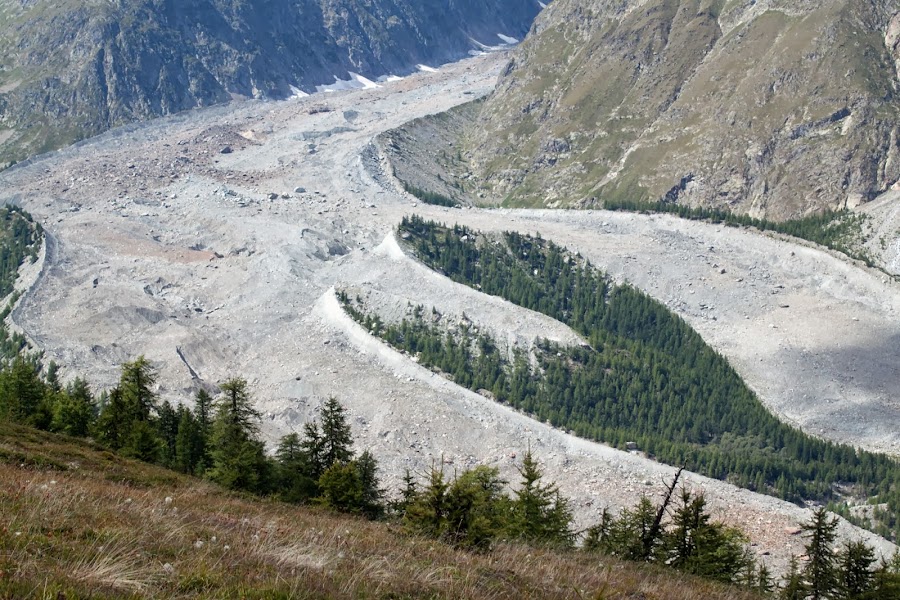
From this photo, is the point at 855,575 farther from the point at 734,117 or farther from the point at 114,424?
the point at 734,117

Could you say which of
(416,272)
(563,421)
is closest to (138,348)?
(416,272)

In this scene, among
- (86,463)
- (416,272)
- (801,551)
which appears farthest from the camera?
(416,272)

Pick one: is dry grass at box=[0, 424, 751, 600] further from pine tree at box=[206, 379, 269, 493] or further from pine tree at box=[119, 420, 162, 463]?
pine tree at box=[119, 420, 162, 463]

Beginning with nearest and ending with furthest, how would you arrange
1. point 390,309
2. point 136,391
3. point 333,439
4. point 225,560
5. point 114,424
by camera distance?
point 225,560 < point 333,439 < point 114,424 < point 136,391 < point 390,309

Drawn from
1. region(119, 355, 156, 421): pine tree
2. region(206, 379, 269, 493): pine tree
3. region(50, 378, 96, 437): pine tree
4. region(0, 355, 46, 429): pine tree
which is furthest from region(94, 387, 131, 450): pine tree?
region(206, 379, 269, 493): pine tree

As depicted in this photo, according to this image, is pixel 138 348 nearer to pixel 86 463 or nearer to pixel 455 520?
pixel 86 463

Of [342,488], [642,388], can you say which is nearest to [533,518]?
[342,488]

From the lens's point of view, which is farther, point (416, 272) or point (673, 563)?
point (416, 272)
